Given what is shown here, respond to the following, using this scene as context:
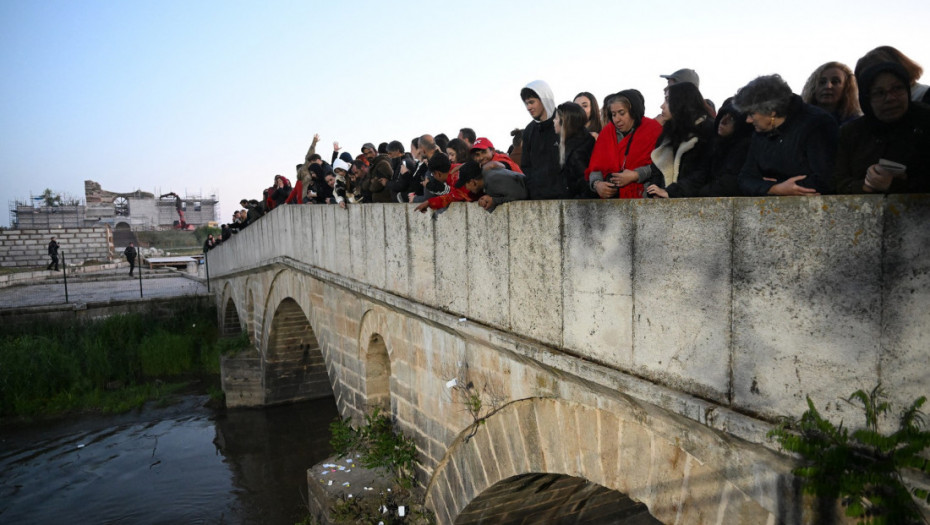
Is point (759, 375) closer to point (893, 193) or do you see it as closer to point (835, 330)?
point (835, 330)

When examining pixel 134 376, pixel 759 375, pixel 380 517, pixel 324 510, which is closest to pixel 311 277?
pixel 324 510

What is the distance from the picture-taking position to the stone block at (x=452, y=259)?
4684 millimetres

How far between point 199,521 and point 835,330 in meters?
10.7

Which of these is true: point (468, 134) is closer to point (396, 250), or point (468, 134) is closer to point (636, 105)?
point (396, 250)

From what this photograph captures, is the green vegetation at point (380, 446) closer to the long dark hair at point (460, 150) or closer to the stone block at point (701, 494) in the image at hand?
the long dark hair at point (460, 150)

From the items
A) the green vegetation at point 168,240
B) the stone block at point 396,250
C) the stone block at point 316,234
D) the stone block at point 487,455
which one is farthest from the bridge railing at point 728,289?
the green vegetation at point 168,240

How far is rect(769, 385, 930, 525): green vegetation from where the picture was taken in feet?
6.43

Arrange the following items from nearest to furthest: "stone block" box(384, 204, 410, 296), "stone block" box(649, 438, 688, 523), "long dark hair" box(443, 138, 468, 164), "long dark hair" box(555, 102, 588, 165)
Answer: "stone block" box(649, 438, 688, 523)
"long dark hair" box(555, 102, 588, 165)
"stone block" box(384, 204, 410, 296)
"long dark hair" box(443, 138, 468, 164)

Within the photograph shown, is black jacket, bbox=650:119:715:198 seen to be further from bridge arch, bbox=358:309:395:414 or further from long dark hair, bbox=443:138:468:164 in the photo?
bridge arch, bbox=358:309:395:414

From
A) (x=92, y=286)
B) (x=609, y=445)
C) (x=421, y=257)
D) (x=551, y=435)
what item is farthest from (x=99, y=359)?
(x=609, y=445)

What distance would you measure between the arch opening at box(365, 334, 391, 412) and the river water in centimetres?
410

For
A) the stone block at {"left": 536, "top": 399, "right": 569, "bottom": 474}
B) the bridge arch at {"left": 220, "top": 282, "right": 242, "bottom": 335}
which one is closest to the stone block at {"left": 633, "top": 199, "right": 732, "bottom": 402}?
the stone block at {"left": 536, "top": 399, "right": 569, "bottom": 474}

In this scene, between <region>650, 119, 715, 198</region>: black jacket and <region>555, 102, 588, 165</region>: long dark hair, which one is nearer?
<region>650, 119, 715, 198</region>: black jacket

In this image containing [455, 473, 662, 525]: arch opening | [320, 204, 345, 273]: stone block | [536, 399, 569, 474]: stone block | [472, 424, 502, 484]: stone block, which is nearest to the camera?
[536, 399, 569, 474]: stone block
